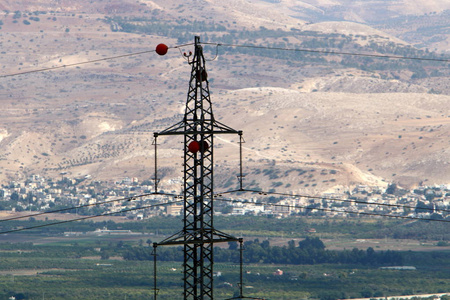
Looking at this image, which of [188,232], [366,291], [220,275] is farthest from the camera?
[220,275]

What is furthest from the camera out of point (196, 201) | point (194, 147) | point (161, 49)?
point (161, 49)

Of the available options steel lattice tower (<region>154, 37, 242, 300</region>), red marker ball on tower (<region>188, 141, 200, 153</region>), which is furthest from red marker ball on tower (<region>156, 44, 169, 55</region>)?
red marker ball on tower (<region>188, 141, 200, 153</region>)

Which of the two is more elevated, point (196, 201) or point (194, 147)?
point (194, 147)

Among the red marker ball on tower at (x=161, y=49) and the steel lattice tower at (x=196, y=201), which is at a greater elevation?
the red marker ball on tower at (x=161, y=49)

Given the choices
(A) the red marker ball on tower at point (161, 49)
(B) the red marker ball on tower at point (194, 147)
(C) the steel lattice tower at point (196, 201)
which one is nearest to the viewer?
(C) the steel lattice tower at point (196, 201)

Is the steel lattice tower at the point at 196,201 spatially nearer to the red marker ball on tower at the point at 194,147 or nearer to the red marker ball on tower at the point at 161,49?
the red marker ball on tower at the point at 194,147

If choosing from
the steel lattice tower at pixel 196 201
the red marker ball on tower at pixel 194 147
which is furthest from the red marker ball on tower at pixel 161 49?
the red marker ball on tower at pixel 194 147

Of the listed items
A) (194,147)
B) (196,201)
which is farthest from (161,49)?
(196,201)

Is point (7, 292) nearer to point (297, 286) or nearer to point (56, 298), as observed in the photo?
point (56, 298)

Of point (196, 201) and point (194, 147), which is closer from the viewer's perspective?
point (196, 201)

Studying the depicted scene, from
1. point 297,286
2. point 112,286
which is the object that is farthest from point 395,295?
point 112,286

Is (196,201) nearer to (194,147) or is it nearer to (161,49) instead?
(194,147)
